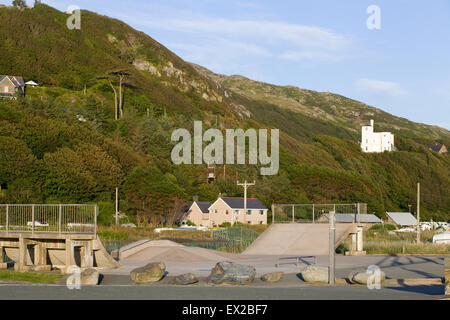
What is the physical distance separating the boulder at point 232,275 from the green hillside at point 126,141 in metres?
45.7

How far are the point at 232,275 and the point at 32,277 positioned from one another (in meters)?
7.96

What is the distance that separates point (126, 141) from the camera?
4259 inches

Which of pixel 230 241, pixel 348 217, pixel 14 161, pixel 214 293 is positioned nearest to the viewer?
pixel 214 293

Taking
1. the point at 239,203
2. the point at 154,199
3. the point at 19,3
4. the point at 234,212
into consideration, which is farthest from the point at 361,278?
the point at 19,3

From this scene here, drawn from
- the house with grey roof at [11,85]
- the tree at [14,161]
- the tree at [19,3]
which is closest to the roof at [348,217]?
the tree at [14,161]

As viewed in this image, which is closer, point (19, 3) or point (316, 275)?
point (316, 275)

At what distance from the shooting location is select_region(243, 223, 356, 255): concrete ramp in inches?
1460

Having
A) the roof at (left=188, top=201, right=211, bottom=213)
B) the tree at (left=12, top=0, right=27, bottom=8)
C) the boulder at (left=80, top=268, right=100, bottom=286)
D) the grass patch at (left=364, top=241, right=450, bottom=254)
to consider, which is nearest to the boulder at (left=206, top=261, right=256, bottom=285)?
the boulder at (left=80, top=268, right=100, bottom=286)

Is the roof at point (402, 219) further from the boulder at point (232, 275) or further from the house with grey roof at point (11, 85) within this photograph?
the boulder at point (232, 275)

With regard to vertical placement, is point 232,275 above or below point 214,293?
above

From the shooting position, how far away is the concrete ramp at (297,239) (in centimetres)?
3709

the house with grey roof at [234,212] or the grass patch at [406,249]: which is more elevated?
the grass patch at [406,249]

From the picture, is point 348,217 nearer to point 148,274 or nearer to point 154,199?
point 154,199
